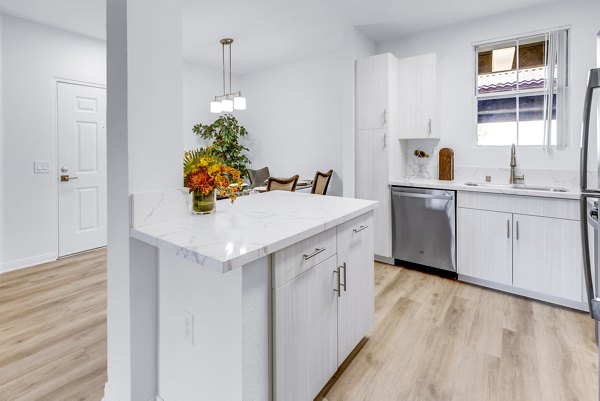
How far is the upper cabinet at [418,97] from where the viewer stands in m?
3.47

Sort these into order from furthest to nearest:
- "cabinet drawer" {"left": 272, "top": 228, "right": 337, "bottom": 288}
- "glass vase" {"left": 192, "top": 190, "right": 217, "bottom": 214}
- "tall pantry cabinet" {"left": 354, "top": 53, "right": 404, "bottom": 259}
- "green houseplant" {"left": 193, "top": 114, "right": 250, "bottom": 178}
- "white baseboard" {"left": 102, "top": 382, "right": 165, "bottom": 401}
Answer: "green houseplant" {"left": 193, "top": 114, "right": 250, "bottom": 178} → "tall pantry cabinet" {"left": 354, "top": 53, "right": 404, "bottom": 259} → "glass vase" {"left": 192, "top": 190, "right": 217, "bottom": 214} → "white baseboard" {"left": 102, "top": 382, "right": 165, "bottom": 401} → "cabinet drawer" {"left": 272, "top": 228, "right": 337, "bottom": 288}

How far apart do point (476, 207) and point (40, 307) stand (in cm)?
376

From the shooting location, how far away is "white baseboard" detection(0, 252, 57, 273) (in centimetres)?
338

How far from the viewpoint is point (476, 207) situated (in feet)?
9.76

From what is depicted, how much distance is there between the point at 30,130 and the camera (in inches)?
139

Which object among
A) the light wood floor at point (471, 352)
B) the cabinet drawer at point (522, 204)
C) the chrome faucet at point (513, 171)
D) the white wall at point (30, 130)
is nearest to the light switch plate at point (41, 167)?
the white wall at point (30, 130)

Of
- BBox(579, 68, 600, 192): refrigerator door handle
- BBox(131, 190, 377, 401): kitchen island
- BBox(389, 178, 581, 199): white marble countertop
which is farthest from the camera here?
BBox(389, 178, 581, 199): white marble countertop

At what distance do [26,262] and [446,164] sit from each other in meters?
4.67

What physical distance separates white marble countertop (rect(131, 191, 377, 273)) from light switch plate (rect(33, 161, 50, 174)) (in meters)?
2.87

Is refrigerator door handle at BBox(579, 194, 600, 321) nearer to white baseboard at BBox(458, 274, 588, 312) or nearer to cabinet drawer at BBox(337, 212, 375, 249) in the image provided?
cabinet drawer at BBox(337, 212, 375, 249)

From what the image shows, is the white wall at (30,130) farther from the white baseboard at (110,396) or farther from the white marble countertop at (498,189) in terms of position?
the white marble countertop at (498,189)

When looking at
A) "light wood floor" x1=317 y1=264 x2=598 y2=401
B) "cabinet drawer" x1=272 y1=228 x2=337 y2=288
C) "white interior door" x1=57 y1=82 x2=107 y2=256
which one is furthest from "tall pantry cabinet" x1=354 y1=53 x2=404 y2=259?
"white interior door" x1=57 y1=82 x2=107 y2=256

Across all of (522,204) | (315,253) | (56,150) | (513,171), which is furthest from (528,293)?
(56,150)

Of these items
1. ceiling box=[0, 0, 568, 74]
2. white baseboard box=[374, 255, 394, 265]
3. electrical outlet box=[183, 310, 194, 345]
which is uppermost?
ceiling box=[0, 0, 568, 74]
